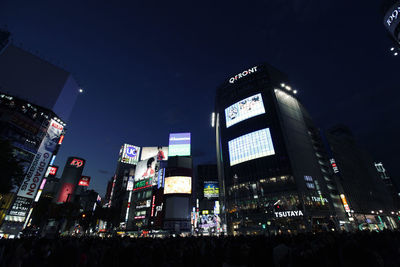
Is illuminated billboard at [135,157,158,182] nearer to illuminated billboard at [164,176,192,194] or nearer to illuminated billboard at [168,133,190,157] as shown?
illuminated billboard at [168,133,190,157]

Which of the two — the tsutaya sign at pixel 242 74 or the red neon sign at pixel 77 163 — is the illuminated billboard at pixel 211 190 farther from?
the red neon sign at pixel 77 163

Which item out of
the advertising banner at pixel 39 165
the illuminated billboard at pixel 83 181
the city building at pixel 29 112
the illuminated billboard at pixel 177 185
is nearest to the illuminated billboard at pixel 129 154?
the illuminated billboard at pixel 83 181

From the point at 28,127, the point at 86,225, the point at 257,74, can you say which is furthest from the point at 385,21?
the point at 86,225

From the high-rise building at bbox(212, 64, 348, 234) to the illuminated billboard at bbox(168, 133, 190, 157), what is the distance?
16.3 metres

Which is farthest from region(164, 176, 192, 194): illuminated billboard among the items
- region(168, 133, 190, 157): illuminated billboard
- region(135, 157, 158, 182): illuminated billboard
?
region(135, 157, 158, 182): illuminated billboard

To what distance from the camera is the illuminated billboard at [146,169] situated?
220 feet

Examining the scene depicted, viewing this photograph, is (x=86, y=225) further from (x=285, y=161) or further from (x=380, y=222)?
(x=380, y=222)

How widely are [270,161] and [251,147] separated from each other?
790 cm

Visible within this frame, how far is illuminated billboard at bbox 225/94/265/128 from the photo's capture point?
69125mm

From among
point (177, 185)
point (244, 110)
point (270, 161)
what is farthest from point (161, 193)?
point (244, 110)

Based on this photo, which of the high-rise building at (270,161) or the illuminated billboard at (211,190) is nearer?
the high-rise building at (270,161)

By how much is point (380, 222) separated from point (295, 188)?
68698 mm

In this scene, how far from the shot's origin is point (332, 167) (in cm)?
7275

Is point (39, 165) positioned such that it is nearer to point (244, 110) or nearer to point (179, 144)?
point (179, 144)
